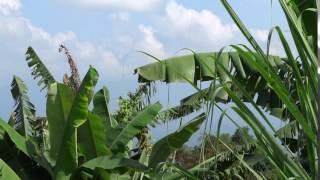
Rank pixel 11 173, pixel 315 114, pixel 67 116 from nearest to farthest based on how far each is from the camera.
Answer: pixel 315 114 < pixel 11 173 < pixel 67 116

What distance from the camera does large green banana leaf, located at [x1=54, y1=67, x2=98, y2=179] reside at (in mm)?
5848

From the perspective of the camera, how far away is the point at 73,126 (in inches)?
239

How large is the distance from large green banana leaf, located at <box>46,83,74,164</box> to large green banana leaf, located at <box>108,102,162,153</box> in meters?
0.60

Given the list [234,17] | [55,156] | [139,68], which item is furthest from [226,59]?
[234,17]

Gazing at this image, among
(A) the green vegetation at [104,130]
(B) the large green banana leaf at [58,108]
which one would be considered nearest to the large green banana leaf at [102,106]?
(A) the green vegetation at [104,130]

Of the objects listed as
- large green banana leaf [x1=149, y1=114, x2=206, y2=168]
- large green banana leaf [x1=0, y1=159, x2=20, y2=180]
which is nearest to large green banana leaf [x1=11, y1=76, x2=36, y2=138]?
large green banana leaf [x1=0, y1=159, x2=20, y2=180]

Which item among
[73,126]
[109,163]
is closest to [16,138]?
[73,126]

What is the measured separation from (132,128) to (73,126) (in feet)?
2.75

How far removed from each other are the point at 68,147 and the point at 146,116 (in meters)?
0.92

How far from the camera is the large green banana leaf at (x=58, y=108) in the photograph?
20.5 ft

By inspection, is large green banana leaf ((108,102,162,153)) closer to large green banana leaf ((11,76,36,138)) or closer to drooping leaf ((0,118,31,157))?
drooping leaf ((0,118,31,157))

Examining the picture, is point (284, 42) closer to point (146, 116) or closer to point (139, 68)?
point (139, 68)

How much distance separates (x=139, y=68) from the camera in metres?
6.21

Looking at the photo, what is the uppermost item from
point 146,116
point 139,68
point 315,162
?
point 315,162
